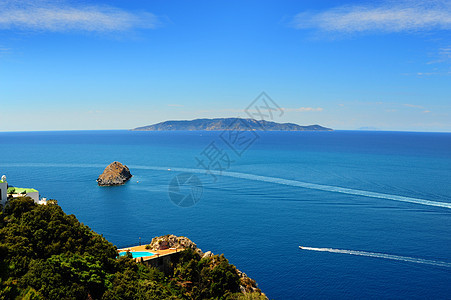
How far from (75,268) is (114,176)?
64480 millimetres

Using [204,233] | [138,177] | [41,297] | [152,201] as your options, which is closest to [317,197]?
[204,233]

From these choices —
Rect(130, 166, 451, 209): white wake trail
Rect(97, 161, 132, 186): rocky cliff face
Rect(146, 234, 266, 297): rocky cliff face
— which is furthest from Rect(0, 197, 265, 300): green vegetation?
Rect(97, 161, 132, 186): rocky cliff face

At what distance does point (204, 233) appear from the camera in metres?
48.8

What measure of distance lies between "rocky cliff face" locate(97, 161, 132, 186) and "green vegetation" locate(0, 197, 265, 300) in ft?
183

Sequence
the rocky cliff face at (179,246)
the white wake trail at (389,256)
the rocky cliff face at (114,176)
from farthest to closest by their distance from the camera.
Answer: the rocky cliff face at (114,176) < the white wake trail at (389,256) < the rocky cliff face at (179,246)

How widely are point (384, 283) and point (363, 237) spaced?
40.0ft

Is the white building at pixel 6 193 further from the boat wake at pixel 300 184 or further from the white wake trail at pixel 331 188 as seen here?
the white wake trail at pixel 331 188

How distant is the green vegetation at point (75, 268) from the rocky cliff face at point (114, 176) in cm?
5584

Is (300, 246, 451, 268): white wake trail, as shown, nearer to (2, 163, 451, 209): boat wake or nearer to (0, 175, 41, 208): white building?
(2, 163, 451, 209): boat wake

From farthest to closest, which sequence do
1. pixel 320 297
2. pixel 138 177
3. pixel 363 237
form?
1. pixel 138 177
2. pixel 363 237
3. pixel 320 297

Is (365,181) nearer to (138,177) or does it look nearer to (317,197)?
→ (317,197)

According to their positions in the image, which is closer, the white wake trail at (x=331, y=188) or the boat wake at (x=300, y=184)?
the white wake trail at (x=331, y=188)

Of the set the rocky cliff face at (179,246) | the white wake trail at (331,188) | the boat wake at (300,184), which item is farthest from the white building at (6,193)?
the white wake trail at (331,188)

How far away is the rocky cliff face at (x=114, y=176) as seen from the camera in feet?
271
